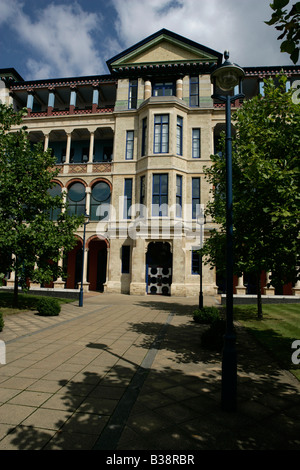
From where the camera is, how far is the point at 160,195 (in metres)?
22.9

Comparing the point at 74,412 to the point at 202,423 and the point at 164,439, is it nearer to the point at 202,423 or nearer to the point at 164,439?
the point at 164,439

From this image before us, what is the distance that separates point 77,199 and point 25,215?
40.8 feet

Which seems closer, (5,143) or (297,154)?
(297,154)

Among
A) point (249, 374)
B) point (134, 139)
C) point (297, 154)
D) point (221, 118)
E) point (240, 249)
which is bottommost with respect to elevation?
point (249, 374)

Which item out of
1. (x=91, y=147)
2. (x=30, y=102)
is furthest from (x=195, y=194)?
(x=30, y=102)

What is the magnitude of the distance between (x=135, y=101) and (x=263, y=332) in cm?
2292

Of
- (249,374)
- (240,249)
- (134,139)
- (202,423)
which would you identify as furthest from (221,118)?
(202,423)

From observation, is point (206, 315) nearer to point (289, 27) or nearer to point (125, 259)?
point (289, 27)

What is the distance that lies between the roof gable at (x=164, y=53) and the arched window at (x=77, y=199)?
1146 centimetres

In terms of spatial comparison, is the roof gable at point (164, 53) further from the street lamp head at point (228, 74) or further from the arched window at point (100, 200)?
the street lamp head at point (228, 74)

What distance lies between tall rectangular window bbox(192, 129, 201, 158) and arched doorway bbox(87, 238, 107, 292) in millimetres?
11894

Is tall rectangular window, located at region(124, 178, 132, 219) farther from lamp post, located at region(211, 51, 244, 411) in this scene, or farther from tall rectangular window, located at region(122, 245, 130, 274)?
lamp post, located at region(211, 51, 244, 411)
